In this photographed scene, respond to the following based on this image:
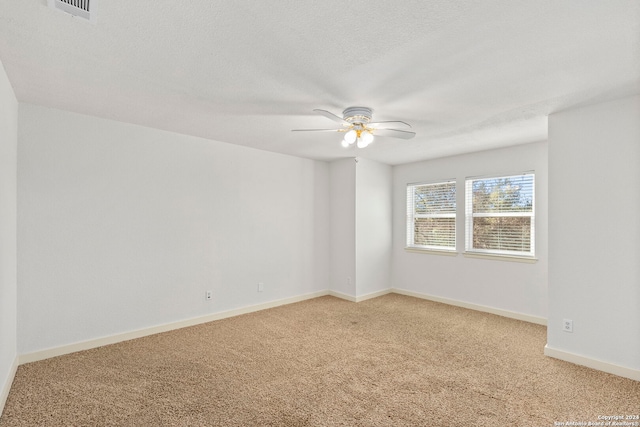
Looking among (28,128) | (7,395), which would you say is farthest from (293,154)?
(7,395)

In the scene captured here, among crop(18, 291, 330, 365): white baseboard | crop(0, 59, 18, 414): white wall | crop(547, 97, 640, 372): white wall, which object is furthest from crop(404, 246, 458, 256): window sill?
crop(0, 59, 18, 414): white wall

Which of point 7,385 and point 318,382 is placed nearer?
point 7,385

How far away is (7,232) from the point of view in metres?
2.52

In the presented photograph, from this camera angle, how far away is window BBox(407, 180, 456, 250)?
5203 millimetres

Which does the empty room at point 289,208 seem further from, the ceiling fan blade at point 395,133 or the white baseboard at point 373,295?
the white baseboard at point 373,295

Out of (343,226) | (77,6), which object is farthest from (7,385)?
(343,226)

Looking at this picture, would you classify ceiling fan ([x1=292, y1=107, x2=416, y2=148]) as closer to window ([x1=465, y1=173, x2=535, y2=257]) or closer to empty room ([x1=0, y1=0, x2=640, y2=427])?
empty room ([x1=0, y1=0, x2=640, y2=427])

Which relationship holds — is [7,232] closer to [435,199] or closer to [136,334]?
[136,334]

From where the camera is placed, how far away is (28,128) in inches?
117

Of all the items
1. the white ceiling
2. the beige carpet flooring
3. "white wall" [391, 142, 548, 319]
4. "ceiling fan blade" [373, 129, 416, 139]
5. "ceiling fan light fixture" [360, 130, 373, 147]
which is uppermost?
the white ceiling

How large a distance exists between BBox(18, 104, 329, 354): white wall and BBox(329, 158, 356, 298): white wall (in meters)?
0.76

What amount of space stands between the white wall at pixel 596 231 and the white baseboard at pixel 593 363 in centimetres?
3

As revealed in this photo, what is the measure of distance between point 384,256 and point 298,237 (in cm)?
166

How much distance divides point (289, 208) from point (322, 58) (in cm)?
328
